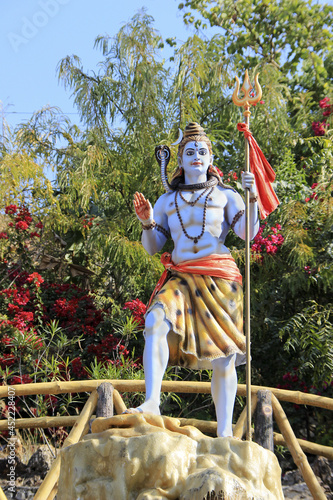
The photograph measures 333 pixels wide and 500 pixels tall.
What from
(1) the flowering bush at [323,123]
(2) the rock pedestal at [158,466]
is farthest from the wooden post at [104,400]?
(1) the flowering bush at [323,123]

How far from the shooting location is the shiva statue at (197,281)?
154 inches

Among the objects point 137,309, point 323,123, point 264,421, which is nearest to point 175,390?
point 264,421

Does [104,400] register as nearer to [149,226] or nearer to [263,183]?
[149,226]

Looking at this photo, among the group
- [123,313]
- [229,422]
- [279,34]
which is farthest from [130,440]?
[279,34]

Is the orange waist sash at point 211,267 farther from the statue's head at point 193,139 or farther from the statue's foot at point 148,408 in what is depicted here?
the statue's foot at point 148,408

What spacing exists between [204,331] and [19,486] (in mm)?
2687

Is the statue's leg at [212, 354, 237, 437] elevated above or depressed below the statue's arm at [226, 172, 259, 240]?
below

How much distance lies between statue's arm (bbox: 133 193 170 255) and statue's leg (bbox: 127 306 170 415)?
0.57 m

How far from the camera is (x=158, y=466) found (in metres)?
3.07

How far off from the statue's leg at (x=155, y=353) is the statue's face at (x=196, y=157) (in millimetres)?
939

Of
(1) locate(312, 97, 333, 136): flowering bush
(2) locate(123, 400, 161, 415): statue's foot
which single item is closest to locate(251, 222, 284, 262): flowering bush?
(1) locate(312, 97, 333, 136): flowering bush

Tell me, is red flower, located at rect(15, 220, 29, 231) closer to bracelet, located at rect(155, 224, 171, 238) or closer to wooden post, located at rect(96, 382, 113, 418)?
wooden post, located at rect(96, 382, 113, 418)

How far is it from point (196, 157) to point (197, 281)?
0.77 m

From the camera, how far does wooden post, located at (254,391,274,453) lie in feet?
15.8
